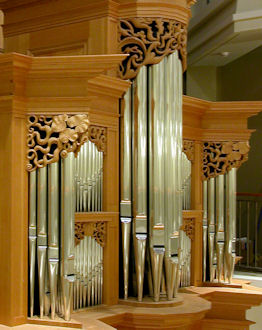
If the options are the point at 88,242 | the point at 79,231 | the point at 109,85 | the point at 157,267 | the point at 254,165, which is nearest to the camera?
the point at 79,231

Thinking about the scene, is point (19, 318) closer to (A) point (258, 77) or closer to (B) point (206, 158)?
(B) point (206, 158)

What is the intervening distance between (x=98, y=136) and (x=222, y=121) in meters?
2.17

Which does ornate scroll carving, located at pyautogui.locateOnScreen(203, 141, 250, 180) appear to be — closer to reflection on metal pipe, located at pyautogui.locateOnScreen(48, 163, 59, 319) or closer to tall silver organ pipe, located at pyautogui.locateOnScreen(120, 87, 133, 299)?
tall silver organ pipe, located at pyautogui.locateOnScreen(120, 87, 133, 299)

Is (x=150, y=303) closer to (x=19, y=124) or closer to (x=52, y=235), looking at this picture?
(x=52, y=235)

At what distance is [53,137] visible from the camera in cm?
546

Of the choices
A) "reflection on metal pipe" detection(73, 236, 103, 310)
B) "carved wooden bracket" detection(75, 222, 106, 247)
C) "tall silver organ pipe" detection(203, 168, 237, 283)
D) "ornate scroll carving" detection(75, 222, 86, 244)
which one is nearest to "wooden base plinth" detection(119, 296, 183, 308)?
"reflection on metal pipe" detection(73, 236, 103, 310)

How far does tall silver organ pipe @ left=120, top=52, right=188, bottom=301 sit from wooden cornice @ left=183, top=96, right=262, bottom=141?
1344 millimetres

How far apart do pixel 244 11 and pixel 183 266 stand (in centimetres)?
361

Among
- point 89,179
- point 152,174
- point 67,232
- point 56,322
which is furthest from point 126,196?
point 56,322

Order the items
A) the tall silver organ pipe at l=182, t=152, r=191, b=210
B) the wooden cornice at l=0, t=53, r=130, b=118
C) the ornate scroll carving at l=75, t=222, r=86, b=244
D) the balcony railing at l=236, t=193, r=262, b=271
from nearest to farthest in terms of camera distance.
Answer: the wooden cornice at l=0, t=53, r=130, b=118
the ornate scroll carving at l=75, t=222, r=86, b=244
the tall silver organ pipe at l=182, t=152, r=191, b=210
the balcony railing at l=236, t=193, r=262, b=271

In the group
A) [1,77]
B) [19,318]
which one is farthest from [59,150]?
[19,318]

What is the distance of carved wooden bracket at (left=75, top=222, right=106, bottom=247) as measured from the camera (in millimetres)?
6188

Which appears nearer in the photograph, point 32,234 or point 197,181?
point 32,234

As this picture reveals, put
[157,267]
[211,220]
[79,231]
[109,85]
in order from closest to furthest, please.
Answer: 1. [79,231]
2. [109,85]
3. [157,267]
4. [211,220]
